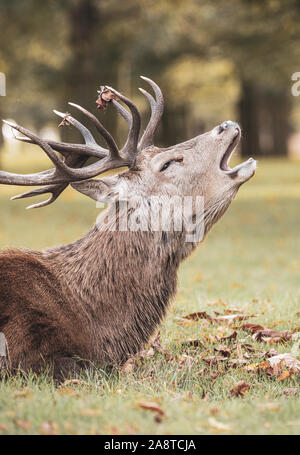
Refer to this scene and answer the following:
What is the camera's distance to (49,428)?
10.4 ft

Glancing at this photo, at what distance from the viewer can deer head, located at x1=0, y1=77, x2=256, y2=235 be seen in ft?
15.8

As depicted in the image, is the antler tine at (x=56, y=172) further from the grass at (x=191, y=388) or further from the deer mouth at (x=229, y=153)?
the grass at (x=191, y=388)

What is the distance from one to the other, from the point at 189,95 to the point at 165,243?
3582 cm

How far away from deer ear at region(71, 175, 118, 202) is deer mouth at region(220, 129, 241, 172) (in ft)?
2.85

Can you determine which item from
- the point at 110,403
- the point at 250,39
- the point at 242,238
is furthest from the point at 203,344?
the point at 250,39

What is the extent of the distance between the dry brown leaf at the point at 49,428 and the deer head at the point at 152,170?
6.64 ft

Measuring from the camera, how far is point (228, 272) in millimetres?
9781

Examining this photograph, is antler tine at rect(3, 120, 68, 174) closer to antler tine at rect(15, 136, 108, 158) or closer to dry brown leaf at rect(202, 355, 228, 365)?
antler tine at rect(15, 136, 108, 158)

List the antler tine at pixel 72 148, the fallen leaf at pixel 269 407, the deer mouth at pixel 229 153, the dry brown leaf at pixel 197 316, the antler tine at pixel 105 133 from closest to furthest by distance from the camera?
the fallen leaf at pixel 269 407
the antler tine at pixel 105 133
the antler tine at pixel 72 148
the deer mouth at pixel 229 153
the dry brown leaf at pixel 197 316

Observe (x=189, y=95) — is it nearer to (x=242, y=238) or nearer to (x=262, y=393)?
(x=242, y=238)

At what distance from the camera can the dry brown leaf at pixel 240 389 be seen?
4.08 meters

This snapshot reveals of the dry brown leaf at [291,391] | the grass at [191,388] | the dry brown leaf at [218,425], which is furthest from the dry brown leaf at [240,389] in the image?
the dry brown leaf at [218,425]

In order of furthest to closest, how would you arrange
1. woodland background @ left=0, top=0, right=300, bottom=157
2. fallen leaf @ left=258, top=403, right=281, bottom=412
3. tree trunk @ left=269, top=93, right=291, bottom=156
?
tree trunk @ left=269, top=93, right=291, bottom=156, woodland background @ left=0, top=0, right=300, bottom=157, fallen leaf @ left=258, top=403, right=281, bottom=412

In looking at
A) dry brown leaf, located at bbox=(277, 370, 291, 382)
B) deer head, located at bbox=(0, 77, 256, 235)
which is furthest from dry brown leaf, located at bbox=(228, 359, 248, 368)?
deer head, located at bbox=(0, 77, 256, 235)
